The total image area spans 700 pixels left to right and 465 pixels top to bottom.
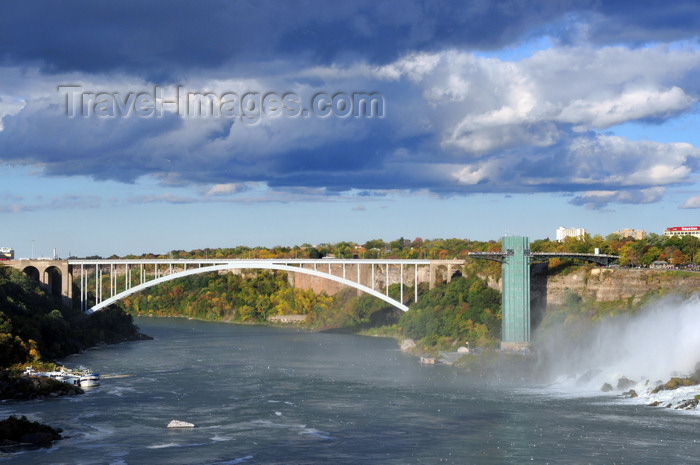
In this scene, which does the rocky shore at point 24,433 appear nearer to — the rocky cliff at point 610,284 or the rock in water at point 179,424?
the rock in water at point 179,424

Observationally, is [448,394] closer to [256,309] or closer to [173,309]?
[256,309]

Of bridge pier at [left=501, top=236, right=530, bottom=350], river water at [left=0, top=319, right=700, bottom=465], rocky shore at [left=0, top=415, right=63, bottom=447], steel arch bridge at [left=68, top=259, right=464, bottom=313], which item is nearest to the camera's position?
river water at [left=0, top=319, right=700, bottom=465]

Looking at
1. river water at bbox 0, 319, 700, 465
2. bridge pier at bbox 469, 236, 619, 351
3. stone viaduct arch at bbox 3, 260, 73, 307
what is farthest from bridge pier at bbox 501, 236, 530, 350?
stone viaduct arch at bbox 3, 260, 73, 307

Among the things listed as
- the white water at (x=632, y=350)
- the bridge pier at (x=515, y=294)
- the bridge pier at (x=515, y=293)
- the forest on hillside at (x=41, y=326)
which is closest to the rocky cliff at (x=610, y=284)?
the white water at (x=632, y=350)

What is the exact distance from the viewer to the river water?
2206 cm

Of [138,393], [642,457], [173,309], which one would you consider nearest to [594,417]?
[642,457]

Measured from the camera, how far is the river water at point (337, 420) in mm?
22062

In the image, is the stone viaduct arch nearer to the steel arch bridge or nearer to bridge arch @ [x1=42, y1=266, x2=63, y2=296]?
bridge arch @ [x1=42, y1=266, x2=63, y2=296]

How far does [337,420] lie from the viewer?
2644 cm

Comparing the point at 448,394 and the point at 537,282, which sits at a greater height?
the point at 537,282

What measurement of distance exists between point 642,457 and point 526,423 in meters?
4.51

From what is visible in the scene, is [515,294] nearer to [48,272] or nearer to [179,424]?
[179,424]

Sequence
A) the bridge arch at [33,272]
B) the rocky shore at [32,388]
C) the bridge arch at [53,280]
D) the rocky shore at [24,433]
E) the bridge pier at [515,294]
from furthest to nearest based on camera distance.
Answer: the bridge arch at [33,272], the bridge arch at [53,280], the bridge pier at [515,294], the rocky shore at [32,388], the rocky shore at [24,433]

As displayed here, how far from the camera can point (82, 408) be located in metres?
28.4
